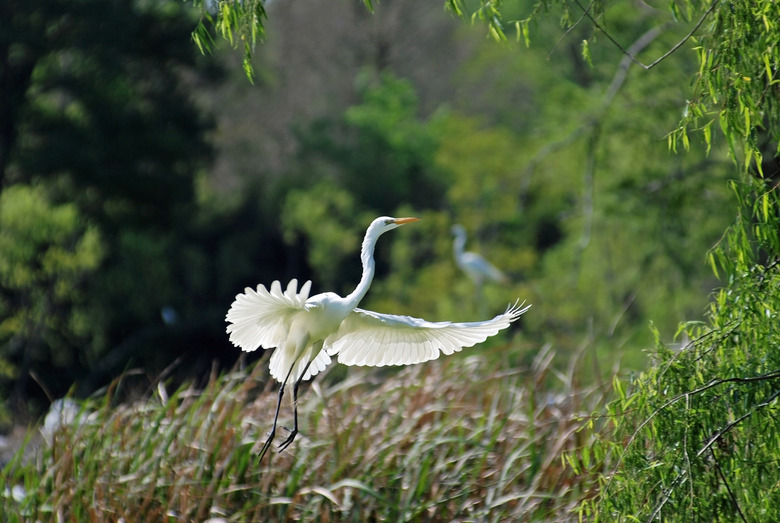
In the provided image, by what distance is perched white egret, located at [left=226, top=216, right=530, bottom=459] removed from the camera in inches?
108

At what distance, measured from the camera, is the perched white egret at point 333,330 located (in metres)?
2.76

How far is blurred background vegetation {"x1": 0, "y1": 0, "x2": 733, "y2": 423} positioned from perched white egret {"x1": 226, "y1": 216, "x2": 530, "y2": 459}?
17.4 ft

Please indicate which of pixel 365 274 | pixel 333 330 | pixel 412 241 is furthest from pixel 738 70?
pixel 412 241

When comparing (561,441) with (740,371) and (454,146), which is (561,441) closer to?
(740,371)

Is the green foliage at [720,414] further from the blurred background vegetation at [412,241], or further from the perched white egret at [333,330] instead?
the perched white egret at [333,330]

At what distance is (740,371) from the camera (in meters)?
2.80

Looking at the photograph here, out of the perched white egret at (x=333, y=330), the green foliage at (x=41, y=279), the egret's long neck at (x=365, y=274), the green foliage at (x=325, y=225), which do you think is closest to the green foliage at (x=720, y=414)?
the perched white egret at (x=333, y=330)

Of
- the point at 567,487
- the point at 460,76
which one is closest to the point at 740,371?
the point at 567,487

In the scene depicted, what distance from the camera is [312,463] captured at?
4.30 metres

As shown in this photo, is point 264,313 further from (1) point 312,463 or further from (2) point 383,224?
(1) point 312,463

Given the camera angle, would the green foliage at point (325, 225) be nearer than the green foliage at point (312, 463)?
No

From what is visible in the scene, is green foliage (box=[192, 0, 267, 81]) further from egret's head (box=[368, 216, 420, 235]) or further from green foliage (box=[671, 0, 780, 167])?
green foliage (box=[671, 0, 780, 167])

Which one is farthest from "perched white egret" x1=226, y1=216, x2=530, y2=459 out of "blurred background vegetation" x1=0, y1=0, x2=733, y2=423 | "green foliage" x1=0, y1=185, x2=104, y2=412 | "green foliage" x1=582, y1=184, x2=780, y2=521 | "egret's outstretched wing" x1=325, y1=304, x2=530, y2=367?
"green foliage" x1=0, y1=185, x2=104, y2=412

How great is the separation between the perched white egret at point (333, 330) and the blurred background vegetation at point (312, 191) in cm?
529
